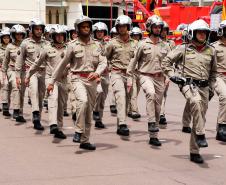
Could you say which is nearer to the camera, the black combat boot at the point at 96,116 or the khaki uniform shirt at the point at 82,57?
the khaki uniform shirt at the point at 82,57

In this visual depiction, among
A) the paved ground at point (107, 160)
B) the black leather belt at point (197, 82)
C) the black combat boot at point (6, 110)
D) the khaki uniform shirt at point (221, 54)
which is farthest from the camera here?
the black combat boot at point (6, 110)

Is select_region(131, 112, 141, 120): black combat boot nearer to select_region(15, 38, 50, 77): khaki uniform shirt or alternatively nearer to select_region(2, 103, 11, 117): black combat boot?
select_region(15, 38, 50, 77): khaki uniform shirt

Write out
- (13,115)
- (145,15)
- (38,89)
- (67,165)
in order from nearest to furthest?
(67,165), (38,89), (13,115), (145,15)

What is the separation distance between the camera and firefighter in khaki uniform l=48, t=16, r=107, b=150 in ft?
31.9

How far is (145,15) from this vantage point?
2905cm

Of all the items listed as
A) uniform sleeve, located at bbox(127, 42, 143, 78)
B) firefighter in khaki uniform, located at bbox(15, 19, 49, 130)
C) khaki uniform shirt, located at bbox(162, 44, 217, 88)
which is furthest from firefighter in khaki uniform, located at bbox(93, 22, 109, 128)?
khaki uniform shirt, located at bbox(162, 44, 217, 88)

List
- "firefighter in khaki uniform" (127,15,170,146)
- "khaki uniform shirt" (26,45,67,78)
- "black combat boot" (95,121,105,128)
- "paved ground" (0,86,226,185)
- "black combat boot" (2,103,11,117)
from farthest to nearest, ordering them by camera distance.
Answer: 1. "black combat boot" (2,103,11,117)
2. "black combat boot" (95,121,105,128)
3. "khaki uniform shirt" (26,45,67,78)
4. "firefighter in khaki uniform" (127,15,170,146)
5. "paved ground" (0,86,226,185)

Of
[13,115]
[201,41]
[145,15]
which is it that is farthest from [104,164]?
[145,15]

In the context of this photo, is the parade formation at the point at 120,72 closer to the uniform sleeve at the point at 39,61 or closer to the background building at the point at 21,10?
the uniform sleeve at the point at 39,61

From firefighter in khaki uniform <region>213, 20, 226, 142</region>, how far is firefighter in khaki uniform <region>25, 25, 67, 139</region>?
104 inches

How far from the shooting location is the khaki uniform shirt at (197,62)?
9031 millimetres

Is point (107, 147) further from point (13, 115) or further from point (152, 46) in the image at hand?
point (13, 115)

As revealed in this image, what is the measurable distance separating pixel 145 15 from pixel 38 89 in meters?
17.3

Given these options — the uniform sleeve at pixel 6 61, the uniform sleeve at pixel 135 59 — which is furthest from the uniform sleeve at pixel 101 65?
the uniform sleeve at pixel 6 61
